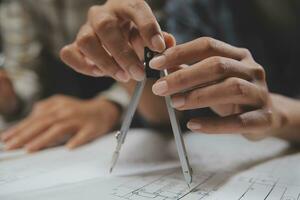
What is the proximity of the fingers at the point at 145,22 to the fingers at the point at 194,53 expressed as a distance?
0.01 m

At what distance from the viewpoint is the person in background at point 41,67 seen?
745mm

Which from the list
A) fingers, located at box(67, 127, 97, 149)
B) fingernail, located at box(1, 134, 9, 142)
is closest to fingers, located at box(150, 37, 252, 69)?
fingers, located at box(67, 127, 97, 149)

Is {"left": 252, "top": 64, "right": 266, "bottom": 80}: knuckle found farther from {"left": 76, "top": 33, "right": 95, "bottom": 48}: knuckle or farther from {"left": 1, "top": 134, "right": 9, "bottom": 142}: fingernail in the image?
{"left": 1, "top": 134, "right": 9, "bottom": 142}: fingernail

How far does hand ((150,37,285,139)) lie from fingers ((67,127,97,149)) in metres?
0.25

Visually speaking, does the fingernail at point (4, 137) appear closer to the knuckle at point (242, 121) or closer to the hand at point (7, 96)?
the hand at point (7, 96)

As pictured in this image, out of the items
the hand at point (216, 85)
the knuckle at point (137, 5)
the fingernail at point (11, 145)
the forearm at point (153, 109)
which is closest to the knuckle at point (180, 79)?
the hand at point (216, 85)

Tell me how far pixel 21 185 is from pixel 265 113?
313 mm

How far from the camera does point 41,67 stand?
1.01 metres

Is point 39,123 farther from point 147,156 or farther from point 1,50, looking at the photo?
point 1,50

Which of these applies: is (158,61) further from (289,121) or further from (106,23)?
(289,121)

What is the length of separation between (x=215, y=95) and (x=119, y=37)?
0.46ft

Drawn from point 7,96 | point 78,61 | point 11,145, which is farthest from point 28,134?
point 7,96

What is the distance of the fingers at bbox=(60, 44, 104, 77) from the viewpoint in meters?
0.49

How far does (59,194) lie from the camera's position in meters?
0.35
